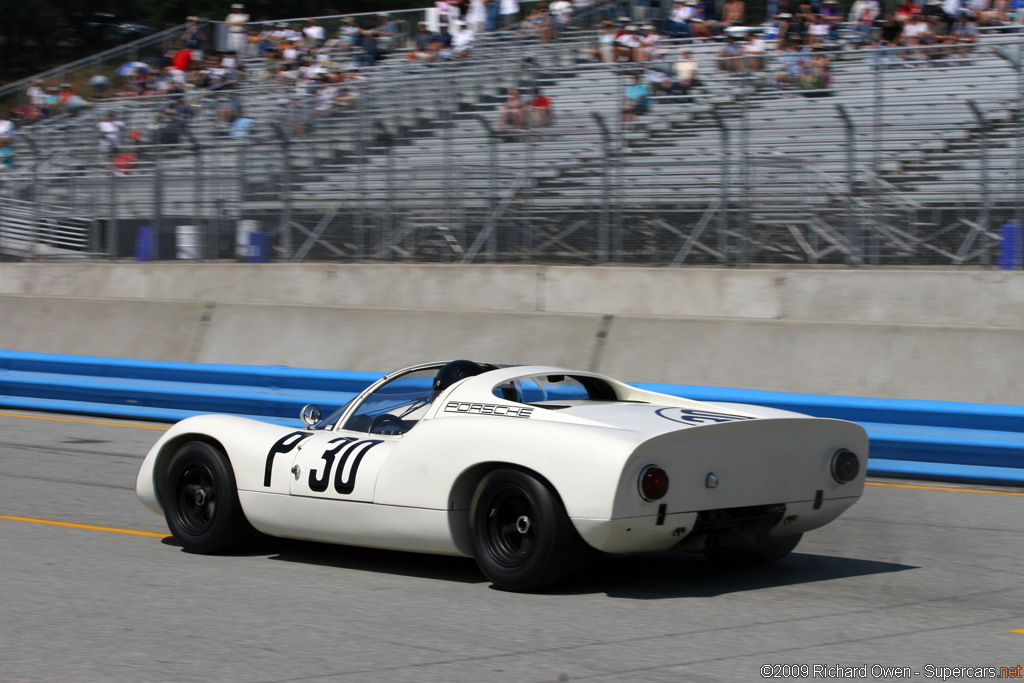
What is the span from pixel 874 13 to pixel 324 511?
13355 mm

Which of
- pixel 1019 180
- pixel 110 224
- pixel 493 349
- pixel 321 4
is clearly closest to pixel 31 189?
pixel 110 224

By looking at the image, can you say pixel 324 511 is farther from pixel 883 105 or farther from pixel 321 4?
pixel 321 4

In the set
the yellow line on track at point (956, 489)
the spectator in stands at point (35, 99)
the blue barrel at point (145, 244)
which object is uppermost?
the spectator in stands at point (35, 99)

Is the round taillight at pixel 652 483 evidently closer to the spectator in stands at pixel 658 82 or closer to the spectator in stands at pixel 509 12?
the spectator in stands at pixel 658 82

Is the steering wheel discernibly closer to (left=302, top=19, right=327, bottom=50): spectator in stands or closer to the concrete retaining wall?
the concrete retaining wall

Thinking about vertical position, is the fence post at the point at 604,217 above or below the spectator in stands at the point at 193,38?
→ below

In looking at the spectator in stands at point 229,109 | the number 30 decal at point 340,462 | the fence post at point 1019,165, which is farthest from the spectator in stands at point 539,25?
the number 30 decal at point 340,462

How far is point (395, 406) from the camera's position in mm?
6238

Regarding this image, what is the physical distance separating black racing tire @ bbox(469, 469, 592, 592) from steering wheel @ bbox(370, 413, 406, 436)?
2.72 feet

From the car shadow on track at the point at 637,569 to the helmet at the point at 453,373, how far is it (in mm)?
972

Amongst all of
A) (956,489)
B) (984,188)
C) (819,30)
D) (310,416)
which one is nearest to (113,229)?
(819,30)

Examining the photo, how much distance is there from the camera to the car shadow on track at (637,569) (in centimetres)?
549

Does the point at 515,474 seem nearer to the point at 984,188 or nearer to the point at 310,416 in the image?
the point at 310,416

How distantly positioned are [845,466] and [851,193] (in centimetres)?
798
